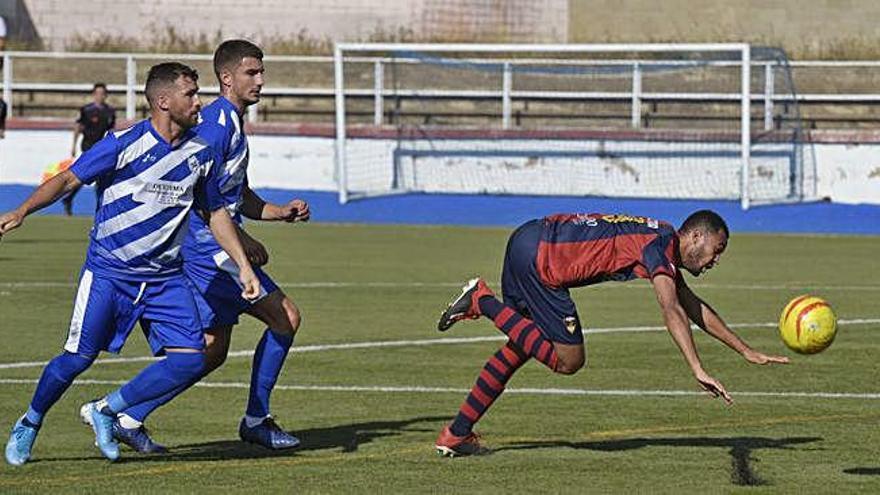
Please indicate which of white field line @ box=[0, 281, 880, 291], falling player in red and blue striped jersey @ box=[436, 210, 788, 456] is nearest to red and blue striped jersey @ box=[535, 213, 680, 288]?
falling player in red and blue striped jersey @ box=[436, 210, 788, 456]

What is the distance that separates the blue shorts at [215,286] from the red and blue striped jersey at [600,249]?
4.67ft

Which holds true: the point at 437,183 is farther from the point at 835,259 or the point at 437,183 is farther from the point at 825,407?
the point at 825,407

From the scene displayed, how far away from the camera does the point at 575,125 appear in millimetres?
33188

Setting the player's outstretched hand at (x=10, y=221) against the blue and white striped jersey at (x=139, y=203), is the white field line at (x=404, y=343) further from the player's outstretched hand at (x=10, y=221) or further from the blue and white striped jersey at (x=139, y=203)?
the player's outstretched hand at (x=10, y=221)

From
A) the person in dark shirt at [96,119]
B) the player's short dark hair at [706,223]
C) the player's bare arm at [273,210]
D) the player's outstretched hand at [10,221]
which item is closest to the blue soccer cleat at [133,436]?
the player's outstretched hand at [10,221]

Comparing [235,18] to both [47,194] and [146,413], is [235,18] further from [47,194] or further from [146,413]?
[47,194]

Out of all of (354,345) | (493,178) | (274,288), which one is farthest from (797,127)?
(274,288)

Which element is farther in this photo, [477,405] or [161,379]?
[477,405]

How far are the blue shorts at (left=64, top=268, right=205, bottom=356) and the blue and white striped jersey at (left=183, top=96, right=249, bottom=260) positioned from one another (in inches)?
15.4

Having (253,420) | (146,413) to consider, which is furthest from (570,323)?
(146,413)

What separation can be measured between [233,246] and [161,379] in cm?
70

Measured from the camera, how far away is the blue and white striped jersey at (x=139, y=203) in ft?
29.5

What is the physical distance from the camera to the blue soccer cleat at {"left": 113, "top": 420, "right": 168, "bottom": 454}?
9.34 metres

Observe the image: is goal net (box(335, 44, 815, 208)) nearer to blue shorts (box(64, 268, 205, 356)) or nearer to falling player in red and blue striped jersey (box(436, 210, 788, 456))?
falling player in red and blue striped jersey (box(436, 210, 788, 456))
